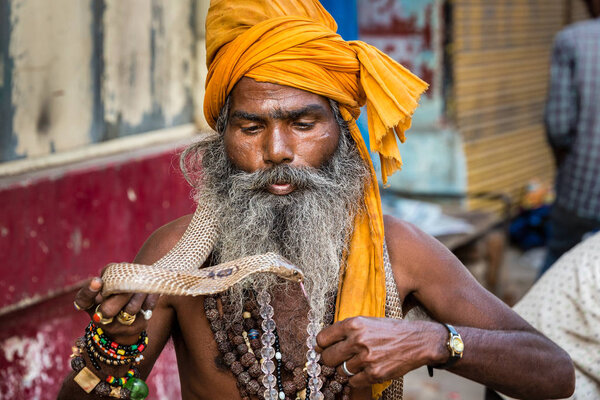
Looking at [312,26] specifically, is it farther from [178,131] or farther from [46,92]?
[178,131]

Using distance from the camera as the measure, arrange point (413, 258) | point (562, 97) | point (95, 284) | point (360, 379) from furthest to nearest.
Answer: point (562, 97), point (413, 258), point (360, 379), point (95, 284)

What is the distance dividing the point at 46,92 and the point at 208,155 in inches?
51.9

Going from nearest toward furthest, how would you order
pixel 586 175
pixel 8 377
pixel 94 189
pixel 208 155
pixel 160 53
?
pixel 208 155, pixel 8 377, pixel 94 189, pixel 160 53, pixel 586 175

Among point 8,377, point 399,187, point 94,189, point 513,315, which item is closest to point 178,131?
point 94,189

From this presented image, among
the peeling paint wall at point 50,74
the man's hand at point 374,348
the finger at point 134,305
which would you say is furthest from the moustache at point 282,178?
the peeling paint wall at point 50,74

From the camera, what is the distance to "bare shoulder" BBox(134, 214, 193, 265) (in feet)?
9.15

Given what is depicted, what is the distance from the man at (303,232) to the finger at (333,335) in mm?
269

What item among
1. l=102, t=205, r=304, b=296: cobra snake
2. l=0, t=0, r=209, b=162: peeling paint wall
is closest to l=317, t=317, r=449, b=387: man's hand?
l=102, t=205, r=304, b=296: cobra snake

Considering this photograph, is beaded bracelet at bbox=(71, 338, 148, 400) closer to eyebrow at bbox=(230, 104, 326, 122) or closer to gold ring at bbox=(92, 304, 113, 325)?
gold ring at bbox=(92, 304, 113, 325)

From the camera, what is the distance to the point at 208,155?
303 cm

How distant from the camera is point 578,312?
10.6 ft

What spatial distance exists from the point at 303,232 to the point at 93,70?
196 cm

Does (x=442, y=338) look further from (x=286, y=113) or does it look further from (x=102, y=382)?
(x=102, y=382)

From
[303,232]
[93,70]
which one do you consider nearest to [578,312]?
[303,232]
